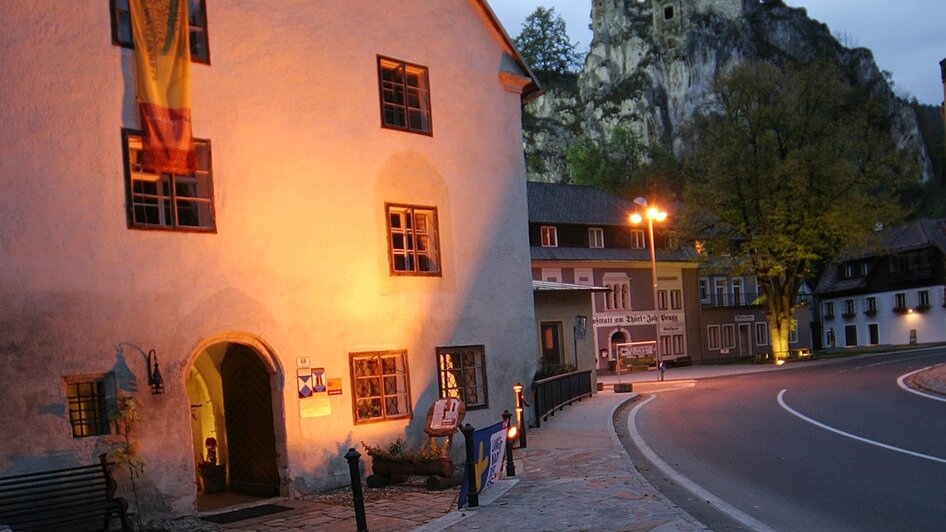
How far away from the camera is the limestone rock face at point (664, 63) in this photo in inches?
4227

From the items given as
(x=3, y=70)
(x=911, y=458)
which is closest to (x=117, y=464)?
(x=3, y=70)

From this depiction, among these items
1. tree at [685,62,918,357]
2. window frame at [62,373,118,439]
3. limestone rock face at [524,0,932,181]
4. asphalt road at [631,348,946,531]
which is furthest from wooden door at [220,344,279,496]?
limestone rock face at [524,0,932,181]

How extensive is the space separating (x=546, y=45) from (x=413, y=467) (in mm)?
117546

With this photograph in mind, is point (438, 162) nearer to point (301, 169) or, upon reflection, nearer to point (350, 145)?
point (350, 145)

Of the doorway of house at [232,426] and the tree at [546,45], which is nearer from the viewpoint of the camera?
the doorway of house at [232,426]

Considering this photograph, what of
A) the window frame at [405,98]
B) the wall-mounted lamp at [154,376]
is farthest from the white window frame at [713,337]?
the wall-mounted lamp at [154,376]

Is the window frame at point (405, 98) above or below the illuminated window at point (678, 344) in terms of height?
above

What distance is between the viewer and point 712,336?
2365 inches

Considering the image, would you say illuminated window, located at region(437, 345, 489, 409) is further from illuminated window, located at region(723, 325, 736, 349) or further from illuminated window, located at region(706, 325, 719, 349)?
illuminated window, located at region(723, 325, 736, 349)

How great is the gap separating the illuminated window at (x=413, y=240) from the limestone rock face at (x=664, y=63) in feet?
292

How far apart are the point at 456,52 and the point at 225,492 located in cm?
991

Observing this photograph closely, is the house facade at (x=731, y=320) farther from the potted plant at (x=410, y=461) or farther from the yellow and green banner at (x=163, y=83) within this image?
the yellow and green banner at (x=163, y=83)

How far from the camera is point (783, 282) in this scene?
51.4 m

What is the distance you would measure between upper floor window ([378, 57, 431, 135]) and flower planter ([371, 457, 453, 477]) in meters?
6.43
